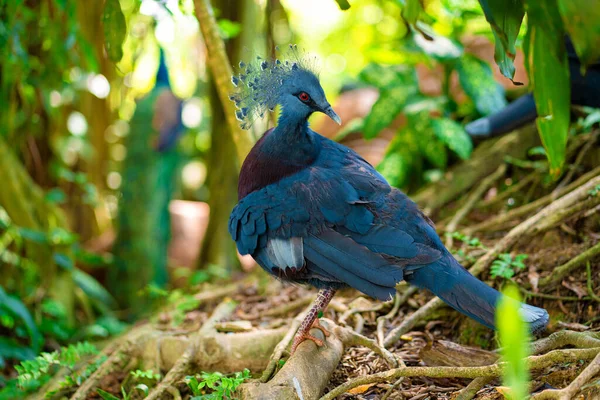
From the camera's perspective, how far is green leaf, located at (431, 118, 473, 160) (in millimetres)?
3924

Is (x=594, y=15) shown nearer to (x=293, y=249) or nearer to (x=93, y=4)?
(x=293, y=249)

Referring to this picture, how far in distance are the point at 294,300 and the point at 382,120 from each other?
57.8 inches

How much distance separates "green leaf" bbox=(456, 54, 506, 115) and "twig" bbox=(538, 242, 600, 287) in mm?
1579

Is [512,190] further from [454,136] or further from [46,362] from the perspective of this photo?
[46,362]

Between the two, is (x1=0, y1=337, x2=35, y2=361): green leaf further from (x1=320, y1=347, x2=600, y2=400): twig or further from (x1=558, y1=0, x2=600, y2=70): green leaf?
(x1=558, y1=0, x2=600, y2=70): green leaf

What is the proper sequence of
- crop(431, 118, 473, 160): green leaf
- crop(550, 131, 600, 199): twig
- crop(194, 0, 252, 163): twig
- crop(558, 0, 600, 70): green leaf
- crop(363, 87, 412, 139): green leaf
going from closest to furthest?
crop(558, 0, 600, 70): green leaf
crop(194, 0, 252, 163): twig
crop(550, 131, 600, 199): twig
crop(431, 118, 473, 160): green leaf
crop(363, 87, 412, 139): green leaf

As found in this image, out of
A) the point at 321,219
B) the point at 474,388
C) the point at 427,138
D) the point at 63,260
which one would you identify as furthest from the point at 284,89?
→ the point at 63,260

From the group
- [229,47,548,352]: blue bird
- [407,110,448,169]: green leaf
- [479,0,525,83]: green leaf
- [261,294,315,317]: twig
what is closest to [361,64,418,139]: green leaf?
[407,110,448,169]: green leaf

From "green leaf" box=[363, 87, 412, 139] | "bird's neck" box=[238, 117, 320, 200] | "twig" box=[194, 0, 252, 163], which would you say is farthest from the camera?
"green leaf" box=[363, 87, 412, 139]

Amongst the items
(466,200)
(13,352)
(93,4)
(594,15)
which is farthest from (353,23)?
(594,15)

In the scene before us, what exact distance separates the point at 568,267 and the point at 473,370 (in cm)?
97

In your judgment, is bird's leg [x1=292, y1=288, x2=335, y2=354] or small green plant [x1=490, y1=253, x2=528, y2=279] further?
small green plant [x1=490, y1=253, x2=528, y2=279]

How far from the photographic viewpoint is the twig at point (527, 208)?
10.8 ft

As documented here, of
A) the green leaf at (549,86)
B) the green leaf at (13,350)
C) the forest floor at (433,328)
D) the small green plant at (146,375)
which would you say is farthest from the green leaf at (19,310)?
the green leaf at (549,86)
